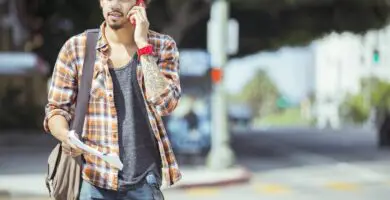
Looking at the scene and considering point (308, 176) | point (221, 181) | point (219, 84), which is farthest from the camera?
point (219, 84)

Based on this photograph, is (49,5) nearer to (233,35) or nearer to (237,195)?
(233,35)

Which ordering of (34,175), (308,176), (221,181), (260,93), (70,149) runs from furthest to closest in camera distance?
(260,93) < (308,176) < (34,175) < (221,181) < (70,149)

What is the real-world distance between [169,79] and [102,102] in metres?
0.30

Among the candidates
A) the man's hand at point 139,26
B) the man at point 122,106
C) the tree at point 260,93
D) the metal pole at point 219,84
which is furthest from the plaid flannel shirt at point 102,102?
the tree at point 260,93

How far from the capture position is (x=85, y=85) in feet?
11.0

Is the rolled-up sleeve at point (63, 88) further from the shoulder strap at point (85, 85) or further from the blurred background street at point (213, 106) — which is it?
the blurred background street at point (213, 106)

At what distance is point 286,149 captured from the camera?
28469 millimetres

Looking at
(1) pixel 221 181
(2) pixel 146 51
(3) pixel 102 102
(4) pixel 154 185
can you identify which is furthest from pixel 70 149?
(1) pixel 221 181

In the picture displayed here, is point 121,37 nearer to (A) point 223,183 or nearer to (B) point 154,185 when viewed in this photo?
(B) point 154,185

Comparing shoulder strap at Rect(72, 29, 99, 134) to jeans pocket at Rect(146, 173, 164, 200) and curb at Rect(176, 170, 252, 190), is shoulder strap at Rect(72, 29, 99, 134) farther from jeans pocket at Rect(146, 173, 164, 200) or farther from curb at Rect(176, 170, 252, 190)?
curb at Rect(176, 170, 252, 190)

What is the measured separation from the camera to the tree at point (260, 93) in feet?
381

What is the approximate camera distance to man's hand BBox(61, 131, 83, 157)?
3.23 meters

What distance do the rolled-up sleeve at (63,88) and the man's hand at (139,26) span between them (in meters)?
0.30

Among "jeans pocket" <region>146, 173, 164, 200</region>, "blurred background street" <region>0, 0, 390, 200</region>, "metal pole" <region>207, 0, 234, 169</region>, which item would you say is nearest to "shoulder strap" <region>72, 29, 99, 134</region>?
"jeans pocket" <region>146, 173, 164, 200</region>
